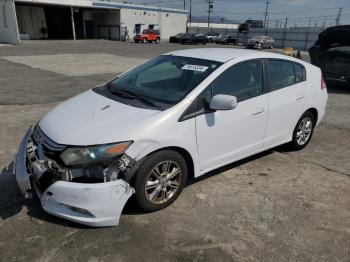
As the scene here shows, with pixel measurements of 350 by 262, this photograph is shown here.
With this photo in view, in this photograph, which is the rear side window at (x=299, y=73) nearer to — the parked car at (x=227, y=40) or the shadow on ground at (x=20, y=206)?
the shadow on ground at (x=20, y=206)

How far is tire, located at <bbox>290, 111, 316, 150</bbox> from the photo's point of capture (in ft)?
16.2

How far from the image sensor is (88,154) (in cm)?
292

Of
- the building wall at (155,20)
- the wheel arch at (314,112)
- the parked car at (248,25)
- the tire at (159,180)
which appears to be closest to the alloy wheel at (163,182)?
the tire at (159,180)

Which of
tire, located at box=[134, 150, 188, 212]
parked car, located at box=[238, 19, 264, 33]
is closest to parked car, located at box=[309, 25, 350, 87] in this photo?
tire, located at box=[134, 150, 188, 212]

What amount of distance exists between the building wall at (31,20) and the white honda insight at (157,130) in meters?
43.7

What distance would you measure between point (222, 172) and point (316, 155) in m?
1.68

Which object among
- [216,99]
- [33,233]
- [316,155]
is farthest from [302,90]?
[33,233]

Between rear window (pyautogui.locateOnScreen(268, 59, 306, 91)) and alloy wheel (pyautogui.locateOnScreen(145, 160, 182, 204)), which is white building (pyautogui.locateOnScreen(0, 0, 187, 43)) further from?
alloy wheel (pyautogui.locateOnScreen(145, 160, 182, 204))

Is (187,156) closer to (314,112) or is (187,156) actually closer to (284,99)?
(284,99)

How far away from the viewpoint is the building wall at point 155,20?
1879 inches

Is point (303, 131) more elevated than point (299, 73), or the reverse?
point (299, 73)

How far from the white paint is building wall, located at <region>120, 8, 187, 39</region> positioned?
51.8 ft

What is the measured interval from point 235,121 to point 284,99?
3.42 ft

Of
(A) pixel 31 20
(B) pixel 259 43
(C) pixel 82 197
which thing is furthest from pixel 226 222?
(A) pixel 31 20
